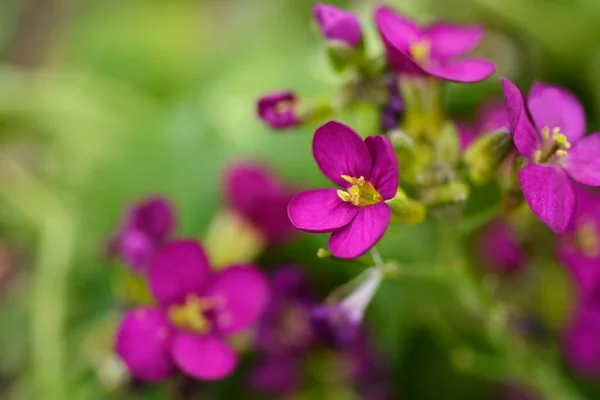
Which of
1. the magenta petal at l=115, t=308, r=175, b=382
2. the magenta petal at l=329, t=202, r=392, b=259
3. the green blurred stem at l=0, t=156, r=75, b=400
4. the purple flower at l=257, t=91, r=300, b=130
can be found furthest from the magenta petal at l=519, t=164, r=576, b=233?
the green blurred stem at l=0, t=156, r=75, b=400

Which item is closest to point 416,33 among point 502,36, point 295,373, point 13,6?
point 295,373

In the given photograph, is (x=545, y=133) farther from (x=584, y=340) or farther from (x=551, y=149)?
(x=584, y=340)

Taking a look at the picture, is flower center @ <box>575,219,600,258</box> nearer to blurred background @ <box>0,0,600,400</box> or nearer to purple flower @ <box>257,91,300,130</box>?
blurred background @ <box>0,0,600,400</box>

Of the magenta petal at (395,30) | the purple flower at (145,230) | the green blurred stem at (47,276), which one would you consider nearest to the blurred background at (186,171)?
the green blurred stem at (47,276)

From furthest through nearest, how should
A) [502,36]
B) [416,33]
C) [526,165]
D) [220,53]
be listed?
[220,53] → [502,36] → [416,33] → [526,165]

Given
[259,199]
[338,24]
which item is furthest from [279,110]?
[259,199]

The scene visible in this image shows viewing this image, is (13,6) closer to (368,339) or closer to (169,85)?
(169,85)
